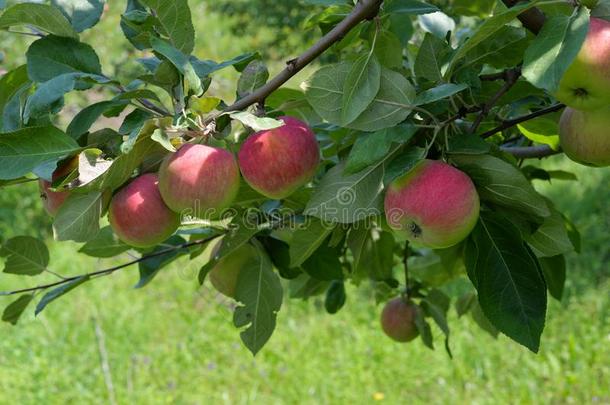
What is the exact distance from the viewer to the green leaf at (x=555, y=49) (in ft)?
2.07

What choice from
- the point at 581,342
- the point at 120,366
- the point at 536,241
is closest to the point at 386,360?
the point at 581,342

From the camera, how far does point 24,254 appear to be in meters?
1.26

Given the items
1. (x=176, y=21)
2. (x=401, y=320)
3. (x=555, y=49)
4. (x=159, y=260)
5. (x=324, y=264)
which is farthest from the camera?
(x=401, y=320)

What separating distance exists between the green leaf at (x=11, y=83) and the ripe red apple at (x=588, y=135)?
665 millimetres

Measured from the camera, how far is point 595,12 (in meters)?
0.70

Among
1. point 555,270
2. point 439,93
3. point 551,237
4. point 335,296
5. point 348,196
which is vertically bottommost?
point 335,296

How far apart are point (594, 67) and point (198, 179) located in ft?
1.32

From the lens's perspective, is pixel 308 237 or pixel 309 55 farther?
pixel 308 237

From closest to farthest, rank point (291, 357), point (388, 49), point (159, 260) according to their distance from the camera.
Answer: point (388, 49)
point (159, 260)
point (291, 357)

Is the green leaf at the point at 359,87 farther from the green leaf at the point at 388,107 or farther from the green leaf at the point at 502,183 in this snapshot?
the green leaf at the point at 502,183

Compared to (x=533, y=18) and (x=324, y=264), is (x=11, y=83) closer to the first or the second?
(x=324, y=264)

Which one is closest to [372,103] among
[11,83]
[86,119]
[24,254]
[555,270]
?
[86,119]

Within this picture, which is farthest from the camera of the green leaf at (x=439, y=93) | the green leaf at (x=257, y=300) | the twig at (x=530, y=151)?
the twig at (x=530, y=151)

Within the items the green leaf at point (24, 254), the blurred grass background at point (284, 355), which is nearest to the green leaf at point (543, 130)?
the green leaf at point (24, 254)
